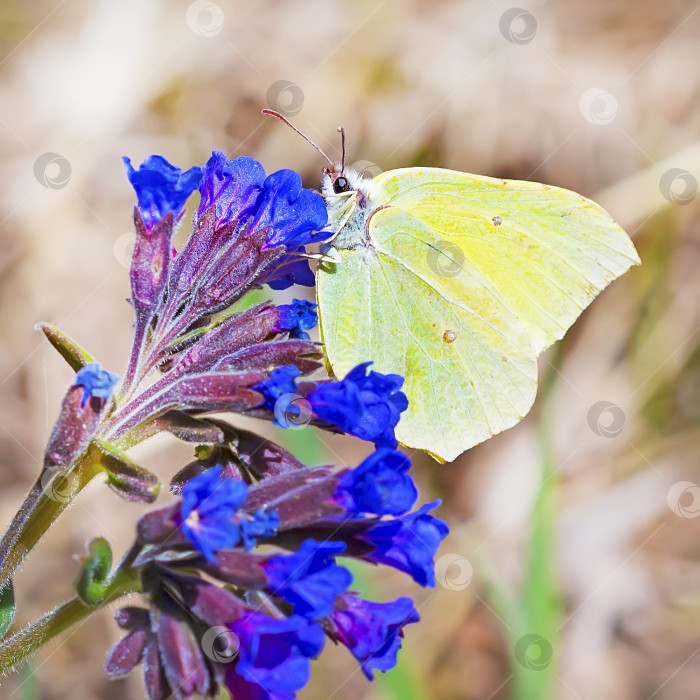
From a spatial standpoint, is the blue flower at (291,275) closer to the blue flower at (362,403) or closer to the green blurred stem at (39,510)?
the blue flower at (362,403)

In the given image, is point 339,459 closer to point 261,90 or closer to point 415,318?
point 415,318

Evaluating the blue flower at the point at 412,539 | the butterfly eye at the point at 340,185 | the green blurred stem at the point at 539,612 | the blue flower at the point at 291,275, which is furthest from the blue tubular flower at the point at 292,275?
the green blurred stem at the point at 539,612

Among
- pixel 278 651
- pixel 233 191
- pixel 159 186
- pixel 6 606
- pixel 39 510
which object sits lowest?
pixel 6 606

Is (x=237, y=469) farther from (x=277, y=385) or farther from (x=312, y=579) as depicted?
(x=312, y=579)

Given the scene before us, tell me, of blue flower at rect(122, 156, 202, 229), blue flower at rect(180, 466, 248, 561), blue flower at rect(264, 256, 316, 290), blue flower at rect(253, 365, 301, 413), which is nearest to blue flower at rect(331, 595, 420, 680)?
blue flower at rect(180, 466, 248, 561)

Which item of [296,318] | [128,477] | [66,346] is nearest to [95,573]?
[128,477]

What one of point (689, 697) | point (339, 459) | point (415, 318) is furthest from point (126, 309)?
point (689, 697)
